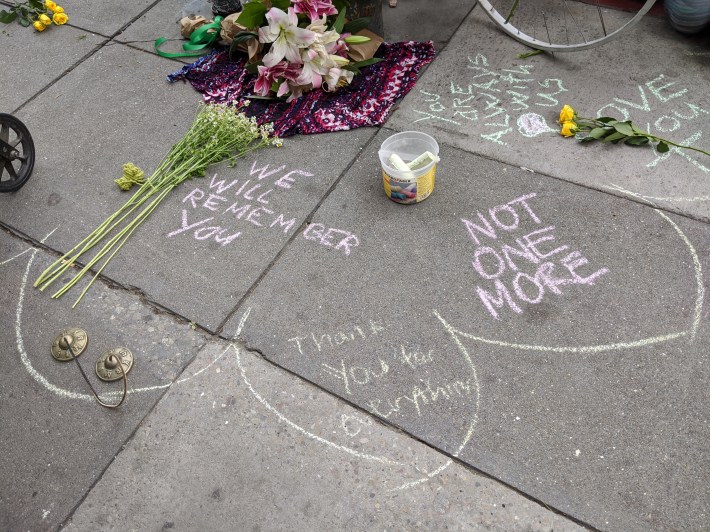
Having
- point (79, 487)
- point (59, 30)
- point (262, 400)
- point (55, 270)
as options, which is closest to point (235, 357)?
point (262, 400)

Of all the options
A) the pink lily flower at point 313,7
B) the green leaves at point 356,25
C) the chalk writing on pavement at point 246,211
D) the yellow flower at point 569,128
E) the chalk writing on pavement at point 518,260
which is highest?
the pink lily flower at point 313,7

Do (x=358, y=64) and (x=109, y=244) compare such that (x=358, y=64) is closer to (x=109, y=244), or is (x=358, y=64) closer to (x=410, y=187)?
(x=410, y=187)

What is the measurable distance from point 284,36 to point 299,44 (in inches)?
3.9

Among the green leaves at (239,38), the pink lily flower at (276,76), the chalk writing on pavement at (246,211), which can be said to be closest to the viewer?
the chalk writing on pavement at (246,211)

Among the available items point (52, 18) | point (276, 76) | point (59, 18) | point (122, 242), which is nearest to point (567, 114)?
point (276, 76)

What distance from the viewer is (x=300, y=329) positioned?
2.61 meters

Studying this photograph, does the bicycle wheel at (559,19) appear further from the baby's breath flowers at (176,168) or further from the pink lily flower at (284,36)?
the baby's breath flowers at (176,168)

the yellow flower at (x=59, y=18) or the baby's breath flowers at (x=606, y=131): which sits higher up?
the baby's breath flowers at (x=606, y=131)

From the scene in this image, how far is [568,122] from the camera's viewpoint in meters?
3.18

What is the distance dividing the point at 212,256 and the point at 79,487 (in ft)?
3.96

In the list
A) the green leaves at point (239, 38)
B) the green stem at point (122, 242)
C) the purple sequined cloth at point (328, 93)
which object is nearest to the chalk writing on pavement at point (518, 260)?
the purple sequined cloth at point (328, 93)

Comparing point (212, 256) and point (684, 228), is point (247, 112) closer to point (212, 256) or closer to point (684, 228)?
point (212, 256)

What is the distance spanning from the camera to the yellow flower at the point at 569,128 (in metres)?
3.17

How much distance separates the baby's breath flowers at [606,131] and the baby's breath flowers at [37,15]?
396 cm
